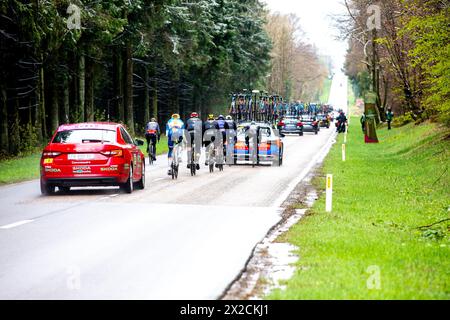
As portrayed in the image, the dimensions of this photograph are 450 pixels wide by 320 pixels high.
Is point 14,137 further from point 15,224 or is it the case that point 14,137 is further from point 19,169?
point 15,224

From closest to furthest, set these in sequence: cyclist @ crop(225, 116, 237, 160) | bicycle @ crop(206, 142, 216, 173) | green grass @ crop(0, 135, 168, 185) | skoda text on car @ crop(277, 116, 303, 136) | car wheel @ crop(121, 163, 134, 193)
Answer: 1. car wheel @ crop(121, 163, 134, 193)
2. green grass @ crop(0, 135, 168, 185)
3. bicycle @ crop(206, 142, 216, 173)
4. cyclist @ crop(225, 116, 237, 160)
5. skoda text on car @ crop(277, 116, 303, 136)

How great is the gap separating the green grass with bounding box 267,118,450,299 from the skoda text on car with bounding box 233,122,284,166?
20.3 ft

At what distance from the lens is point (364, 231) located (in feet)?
42.7

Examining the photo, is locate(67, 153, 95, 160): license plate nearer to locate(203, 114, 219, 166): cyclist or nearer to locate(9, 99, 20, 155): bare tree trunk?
locate(203, 114, 219, 166): cyclist

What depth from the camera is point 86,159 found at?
18.9m

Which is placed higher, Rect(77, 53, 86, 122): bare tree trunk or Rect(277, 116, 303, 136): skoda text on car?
Rect(77, 53, 86, 122): bare tree trunk

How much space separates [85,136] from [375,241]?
368 inches

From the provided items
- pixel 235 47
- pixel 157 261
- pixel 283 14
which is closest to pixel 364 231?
pixel 157 261

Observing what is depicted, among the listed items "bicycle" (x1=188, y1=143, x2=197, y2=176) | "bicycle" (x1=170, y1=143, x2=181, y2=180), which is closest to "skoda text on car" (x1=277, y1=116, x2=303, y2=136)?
"bicycle" (x1=188, y1=143, x2=197, y2=176)

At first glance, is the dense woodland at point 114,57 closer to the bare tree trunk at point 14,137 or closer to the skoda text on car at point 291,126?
the bare tree trunk at point 14,137

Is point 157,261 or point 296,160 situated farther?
point 296,160

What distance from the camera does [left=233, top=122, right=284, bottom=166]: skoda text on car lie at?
31328mm
